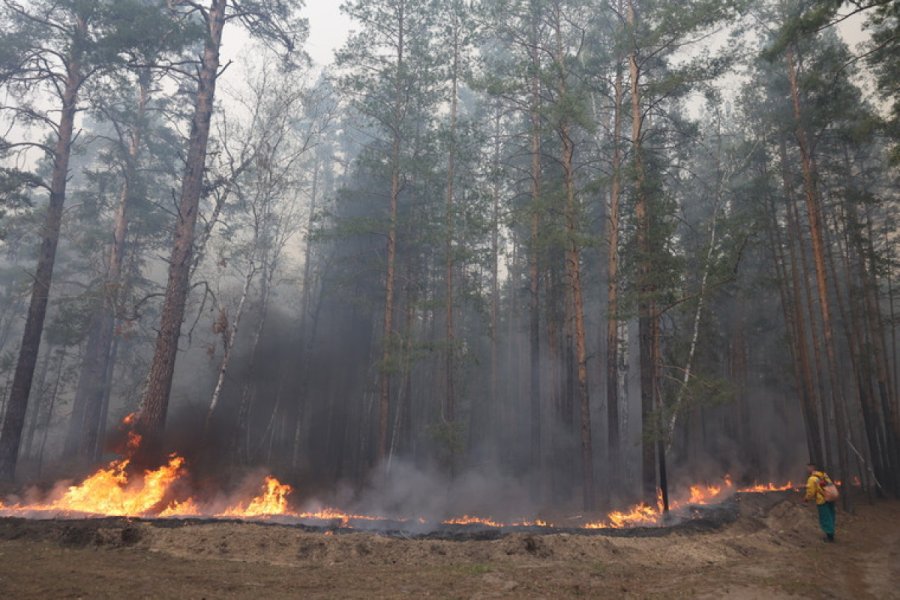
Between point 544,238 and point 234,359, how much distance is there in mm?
22916

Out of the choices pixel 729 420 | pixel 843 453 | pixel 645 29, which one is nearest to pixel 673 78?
pixel 645 29

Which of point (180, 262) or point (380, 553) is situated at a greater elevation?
point (180, 262)

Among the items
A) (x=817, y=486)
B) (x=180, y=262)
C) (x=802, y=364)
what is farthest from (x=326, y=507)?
(x=802, y=364)

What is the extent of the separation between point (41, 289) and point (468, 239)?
15031mm

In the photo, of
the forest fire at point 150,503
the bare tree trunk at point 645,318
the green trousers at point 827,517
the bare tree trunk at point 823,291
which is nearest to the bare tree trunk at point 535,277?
the bare tree trunk at point 645,318

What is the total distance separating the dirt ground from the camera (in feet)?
22.8

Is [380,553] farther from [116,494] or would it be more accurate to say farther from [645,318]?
[645,318]

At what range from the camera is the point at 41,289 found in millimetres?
16094

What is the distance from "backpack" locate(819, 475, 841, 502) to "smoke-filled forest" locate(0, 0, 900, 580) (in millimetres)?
2699

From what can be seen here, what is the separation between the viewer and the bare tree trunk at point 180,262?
13.3 metres

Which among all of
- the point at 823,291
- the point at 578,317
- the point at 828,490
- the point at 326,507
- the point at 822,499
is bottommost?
the point at 326,507

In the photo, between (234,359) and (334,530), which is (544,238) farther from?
(234,359)

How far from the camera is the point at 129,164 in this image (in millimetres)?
20641

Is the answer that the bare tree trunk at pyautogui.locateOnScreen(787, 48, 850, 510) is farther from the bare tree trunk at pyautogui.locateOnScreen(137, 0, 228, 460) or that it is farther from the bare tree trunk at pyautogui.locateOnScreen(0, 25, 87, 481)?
the bare tree trunk at pyautogui.locateOnScreen(0, 25, 87, 481)
